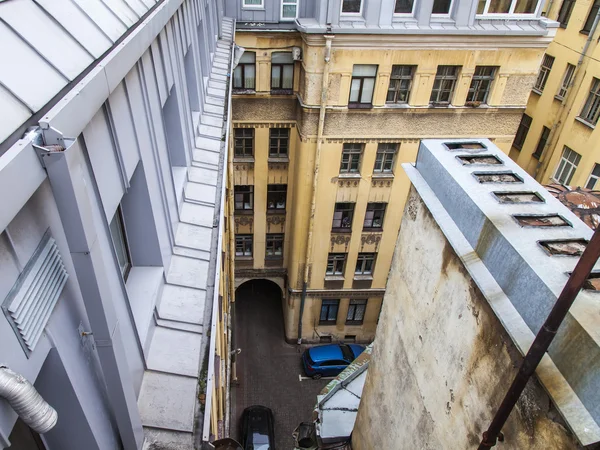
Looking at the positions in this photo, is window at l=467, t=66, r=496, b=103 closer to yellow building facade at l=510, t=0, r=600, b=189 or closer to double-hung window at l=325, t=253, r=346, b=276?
yellow building facade at l=510, t=0, r=600, b=189

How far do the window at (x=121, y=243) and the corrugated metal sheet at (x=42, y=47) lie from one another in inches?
77.4

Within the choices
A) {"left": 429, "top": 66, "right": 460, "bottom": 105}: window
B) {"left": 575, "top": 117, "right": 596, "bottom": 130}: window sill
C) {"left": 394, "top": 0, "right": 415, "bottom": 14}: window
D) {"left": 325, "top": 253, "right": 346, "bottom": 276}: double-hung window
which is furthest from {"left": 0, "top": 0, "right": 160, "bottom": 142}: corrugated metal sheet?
{"left": 575, "top": 117, "right": 596, "bottom": 130}: window sill

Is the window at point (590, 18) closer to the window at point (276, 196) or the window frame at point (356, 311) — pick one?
the window at point (276, 196)

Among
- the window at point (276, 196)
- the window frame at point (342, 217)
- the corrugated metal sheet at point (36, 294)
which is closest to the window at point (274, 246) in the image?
the window at point (276, 196)

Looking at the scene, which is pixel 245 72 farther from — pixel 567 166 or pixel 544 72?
pixel 544 72

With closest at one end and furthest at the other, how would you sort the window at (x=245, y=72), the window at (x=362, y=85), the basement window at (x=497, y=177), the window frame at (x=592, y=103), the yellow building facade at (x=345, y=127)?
the basement window at (x=497, y=177) → the yellow building facade at (x=345, y=127) → the window at (x=362, y=85) → the window at (x=245, y=72) → the window frame at (x=592, y=103)

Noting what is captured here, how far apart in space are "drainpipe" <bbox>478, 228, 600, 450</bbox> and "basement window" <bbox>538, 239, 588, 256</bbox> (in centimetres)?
130

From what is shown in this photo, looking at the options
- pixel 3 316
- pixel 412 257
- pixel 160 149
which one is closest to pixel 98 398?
pixel 3 316

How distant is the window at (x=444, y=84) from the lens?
18.5m

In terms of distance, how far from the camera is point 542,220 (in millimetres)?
6121

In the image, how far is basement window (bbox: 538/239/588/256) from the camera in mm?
5383

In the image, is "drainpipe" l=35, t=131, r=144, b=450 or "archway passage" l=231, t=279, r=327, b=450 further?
"archway passage" l=231, t=279, r=327, b=450

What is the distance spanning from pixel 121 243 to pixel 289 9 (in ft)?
53.5

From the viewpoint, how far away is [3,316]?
2.39 metres
